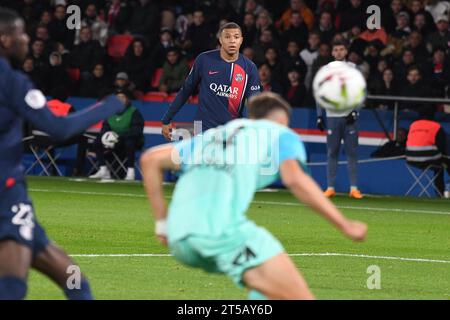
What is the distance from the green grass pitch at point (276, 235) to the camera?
11219mm

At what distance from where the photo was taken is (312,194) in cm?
741

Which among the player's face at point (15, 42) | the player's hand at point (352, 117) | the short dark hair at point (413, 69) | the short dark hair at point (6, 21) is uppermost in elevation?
the short dark hair at point (6, 21)

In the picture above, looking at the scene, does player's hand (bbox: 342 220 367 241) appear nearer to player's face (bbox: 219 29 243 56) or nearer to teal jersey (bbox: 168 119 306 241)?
teal jersey (bbox: 168 119 306 241)

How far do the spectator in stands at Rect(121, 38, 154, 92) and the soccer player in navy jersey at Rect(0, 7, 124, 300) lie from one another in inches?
717

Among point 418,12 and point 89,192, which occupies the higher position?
point 418,12

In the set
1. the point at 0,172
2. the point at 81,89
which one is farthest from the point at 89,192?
the point at 0,172

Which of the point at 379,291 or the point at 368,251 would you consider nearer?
the point at 379,291

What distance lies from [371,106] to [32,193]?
21.6 ft

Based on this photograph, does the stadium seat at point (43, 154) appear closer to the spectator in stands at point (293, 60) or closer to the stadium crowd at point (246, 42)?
the stadium crowd at point (246, 42)

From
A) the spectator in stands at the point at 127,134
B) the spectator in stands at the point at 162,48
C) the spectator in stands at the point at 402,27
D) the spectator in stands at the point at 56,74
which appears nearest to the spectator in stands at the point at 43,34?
the spectator in stands at the point at 56,74

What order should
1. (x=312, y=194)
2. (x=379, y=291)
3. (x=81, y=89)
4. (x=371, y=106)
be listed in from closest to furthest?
(x=312, y=194)
(x=379, y=291)
(x=371, y=106)
(x=81, y=89)

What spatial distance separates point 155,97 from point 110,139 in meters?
1.51

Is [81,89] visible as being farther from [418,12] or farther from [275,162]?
[275,162]

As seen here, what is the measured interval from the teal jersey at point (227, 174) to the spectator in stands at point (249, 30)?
18550 millimetres
